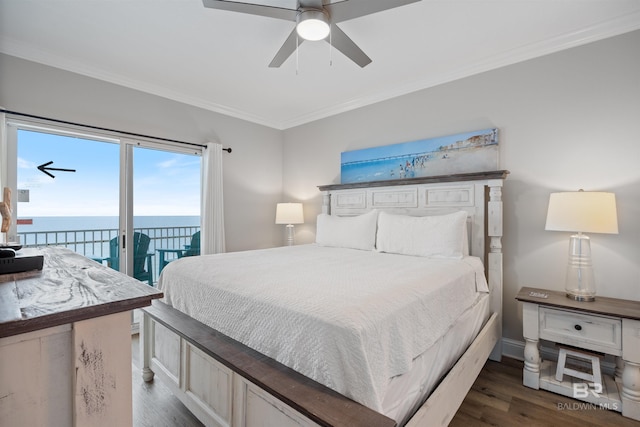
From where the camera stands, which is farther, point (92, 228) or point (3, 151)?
point (92, 228)

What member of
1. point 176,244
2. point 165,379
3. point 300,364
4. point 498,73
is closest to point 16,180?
point 176,244

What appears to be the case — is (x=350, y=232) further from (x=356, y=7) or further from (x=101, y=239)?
(x=101, y=239)

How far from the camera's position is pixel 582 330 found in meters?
1.99

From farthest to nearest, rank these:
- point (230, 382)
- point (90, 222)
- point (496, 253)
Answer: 1. point (90, 222)
2. point (496, 253)
3. point (230, 382)

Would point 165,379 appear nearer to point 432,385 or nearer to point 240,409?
point 240,409

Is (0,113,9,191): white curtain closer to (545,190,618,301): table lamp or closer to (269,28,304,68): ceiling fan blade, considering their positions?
(269,28,304,68): ceiling fan blade

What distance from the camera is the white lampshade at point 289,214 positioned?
13.5 feet

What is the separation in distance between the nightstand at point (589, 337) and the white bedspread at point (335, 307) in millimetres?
413

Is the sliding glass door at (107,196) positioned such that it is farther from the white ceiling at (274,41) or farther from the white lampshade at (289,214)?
the white lampshade at (289,214)

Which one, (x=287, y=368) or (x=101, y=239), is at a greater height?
(x=101, y=239)

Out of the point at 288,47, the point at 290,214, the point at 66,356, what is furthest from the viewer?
A: the point at 290,214

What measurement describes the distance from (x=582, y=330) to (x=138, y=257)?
4.04 meters
